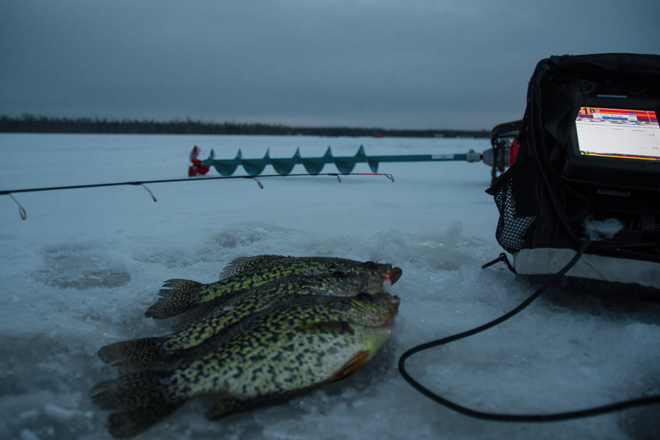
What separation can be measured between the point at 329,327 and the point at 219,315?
58cm

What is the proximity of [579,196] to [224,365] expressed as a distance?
2046 mm

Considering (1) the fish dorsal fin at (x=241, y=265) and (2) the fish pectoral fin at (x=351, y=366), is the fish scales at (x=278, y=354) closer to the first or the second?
(2) the fish pectoral fin at (x=351, y=366)

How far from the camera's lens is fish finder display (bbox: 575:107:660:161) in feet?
6.82

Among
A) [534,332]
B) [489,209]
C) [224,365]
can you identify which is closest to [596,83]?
[534,332]

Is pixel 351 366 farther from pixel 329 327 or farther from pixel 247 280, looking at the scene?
pixel 247 280

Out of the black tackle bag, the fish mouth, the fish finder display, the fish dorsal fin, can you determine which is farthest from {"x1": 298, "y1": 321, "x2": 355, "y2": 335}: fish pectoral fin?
the fish finder display

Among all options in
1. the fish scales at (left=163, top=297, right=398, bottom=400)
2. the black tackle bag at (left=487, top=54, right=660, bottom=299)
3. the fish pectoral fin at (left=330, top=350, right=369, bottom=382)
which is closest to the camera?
the fish scales at (left=163, top=297, right=398, bottom=400)

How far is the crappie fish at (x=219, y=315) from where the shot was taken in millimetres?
1542

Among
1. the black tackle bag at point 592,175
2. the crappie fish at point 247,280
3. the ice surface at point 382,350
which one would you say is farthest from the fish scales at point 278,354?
the black tackle bag at point 592,175

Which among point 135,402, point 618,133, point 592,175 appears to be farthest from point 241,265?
point 618,133

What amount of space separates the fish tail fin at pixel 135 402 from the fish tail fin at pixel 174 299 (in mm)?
587

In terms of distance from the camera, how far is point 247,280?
2160 mm

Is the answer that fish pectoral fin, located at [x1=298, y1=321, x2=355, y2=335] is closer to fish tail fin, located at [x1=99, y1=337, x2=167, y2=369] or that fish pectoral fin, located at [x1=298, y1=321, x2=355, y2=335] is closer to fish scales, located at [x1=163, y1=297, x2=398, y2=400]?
fish scales, located at [x1=163, y1=297, x2=398, y2=400]

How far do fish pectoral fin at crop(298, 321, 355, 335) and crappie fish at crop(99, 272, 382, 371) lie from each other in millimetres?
318
